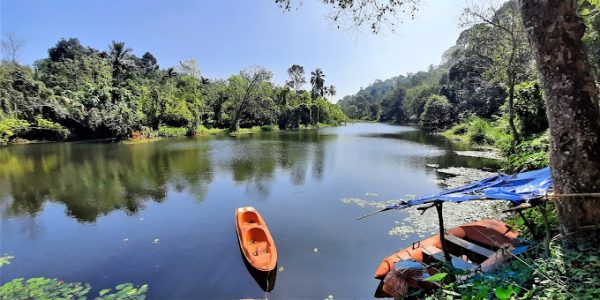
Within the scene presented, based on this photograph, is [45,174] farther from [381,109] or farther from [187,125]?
[381,109]

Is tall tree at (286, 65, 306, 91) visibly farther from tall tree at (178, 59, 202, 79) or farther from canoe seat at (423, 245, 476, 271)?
canoe seat at (423, 245, 476, 271)

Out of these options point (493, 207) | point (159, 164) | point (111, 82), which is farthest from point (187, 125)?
point (493, 207)

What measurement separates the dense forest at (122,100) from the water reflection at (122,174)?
13.8 feet

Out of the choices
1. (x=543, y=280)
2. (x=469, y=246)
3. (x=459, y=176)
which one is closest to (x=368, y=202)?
(x=469, y=246)

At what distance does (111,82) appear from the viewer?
1779 inches

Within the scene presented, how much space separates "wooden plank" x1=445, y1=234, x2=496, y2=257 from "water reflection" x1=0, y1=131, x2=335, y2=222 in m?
8.69

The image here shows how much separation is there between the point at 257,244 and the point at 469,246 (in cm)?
490

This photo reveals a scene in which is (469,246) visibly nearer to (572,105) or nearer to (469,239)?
(469,239)

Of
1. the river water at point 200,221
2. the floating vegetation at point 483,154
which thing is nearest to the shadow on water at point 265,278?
the river water at point 200,221

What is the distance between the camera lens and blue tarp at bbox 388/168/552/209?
14.7ft

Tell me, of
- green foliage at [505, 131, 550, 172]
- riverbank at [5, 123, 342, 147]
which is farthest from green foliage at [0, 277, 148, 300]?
riverbank at [5, 123, 342, 147]

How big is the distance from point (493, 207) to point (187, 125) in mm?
43355

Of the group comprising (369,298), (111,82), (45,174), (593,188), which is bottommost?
(369,298)

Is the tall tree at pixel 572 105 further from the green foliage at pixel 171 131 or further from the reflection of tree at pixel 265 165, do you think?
the green foliage at pixel 171 131
